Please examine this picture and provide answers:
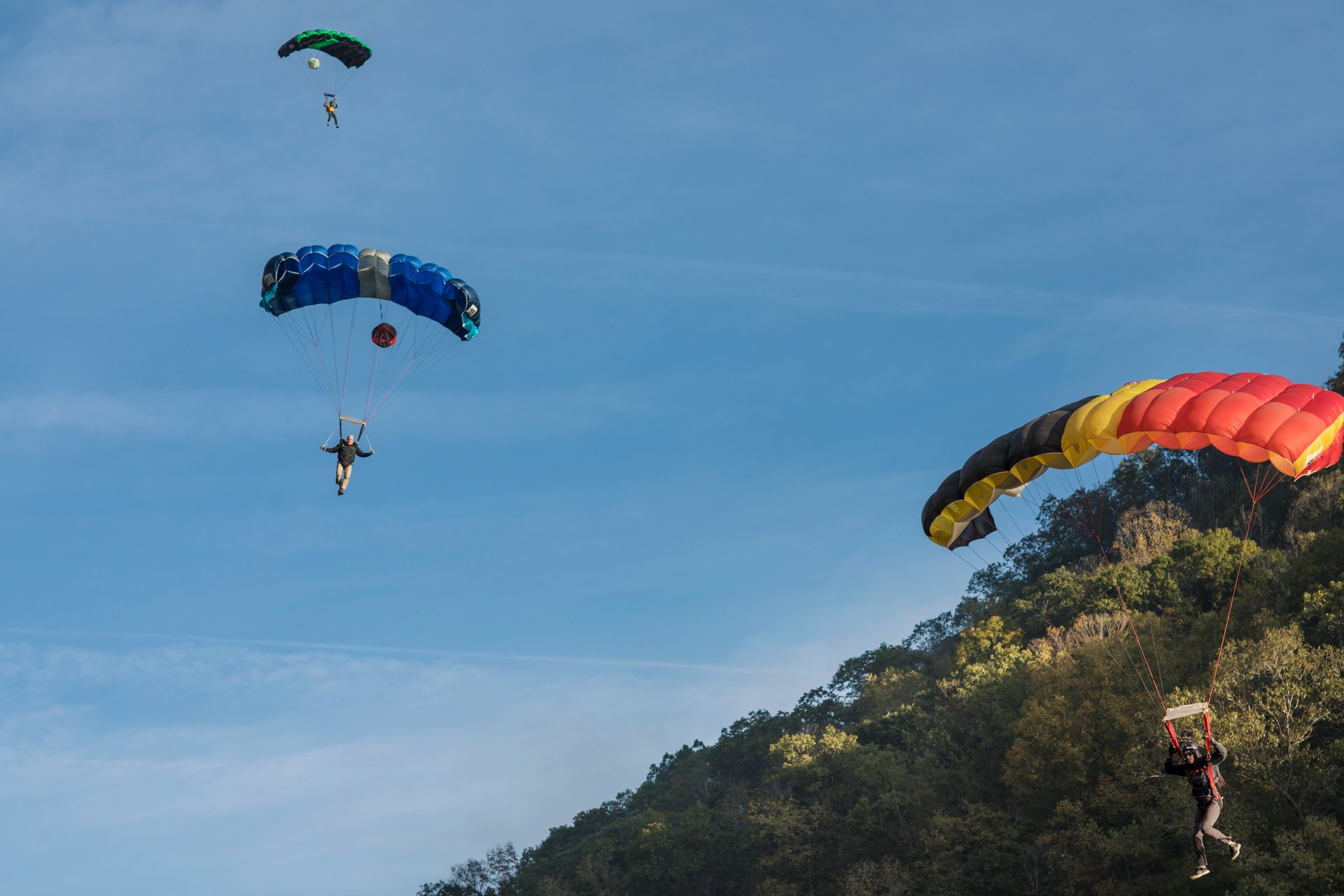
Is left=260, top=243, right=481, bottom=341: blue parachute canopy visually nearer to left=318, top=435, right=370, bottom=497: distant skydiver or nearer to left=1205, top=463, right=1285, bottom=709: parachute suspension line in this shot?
left=318, top=435, right=370, bottom=497: distant skydiver

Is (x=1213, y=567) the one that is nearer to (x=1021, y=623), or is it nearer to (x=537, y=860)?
(x=1021, y=623)

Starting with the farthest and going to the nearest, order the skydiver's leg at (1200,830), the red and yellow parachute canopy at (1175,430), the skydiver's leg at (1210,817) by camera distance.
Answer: the red and yellow parachute canopy at (1175,430), the skydiver's leg at (1200,830), the skydiver's leg at (1210,817)

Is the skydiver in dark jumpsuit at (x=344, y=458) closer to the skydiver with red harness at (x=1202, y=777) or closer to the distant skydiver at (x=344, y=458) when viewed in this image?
the distant skydiver at (x=344, y=458)

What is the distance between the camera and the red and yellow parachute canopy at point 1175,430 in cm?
2192

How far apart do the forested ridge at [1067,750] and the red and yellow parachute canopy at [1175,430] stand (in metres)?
14.0

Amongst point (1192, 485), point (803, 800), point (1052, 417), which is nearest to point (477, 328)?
point (1052, 417)

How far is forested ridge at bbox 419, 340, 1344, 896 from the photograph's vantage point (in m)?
36.5

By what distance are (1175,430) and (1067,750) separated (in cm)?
2288

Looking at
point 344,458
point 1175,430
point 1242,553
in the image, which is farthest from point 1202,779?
point 344,458

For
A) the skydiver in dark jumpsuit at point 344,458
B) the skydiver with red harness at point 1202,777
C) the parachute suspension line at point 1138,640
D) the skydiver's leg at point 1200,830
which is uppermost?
the skydiver in dark jumpsuit at point 344,458

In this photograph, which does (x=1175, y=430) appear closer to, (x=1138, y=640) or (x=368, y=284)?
(x=1138, y=640)

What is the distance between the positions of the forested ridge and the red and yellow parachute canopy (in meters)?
14.0

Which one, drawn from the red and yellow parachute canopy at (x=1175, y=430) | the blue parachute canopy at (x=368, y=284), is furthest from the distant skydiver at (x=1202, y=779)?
the blue parachute canopy at (x=368, y=284)

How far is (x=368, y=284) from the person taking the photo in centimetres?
3241
